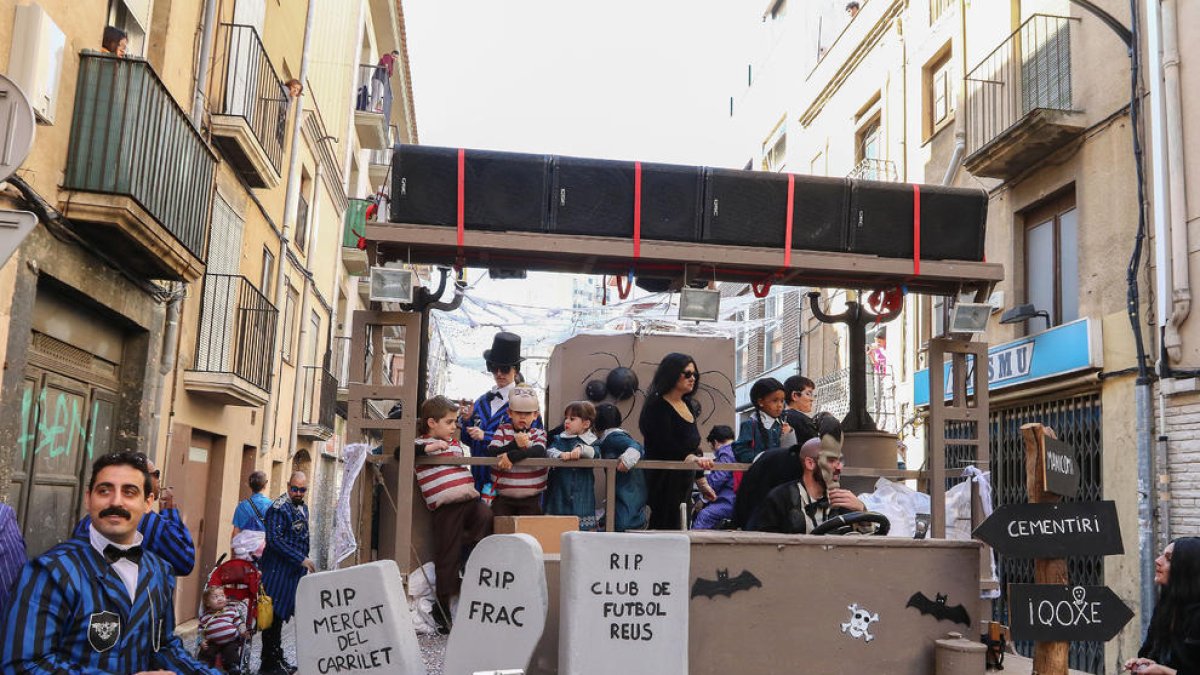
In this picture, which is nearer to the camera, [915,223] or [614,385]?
[915,223]

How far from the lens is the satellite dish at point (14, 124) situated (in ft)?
11.6

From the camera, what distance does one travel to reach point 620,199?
5.48m

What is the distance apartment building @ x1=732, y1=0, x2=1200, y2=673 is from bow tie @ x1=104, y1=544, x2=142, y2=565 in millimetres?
7646

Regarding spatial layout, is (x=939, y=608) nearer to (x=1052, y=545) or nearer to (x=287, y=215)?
(x=1052, y=545)

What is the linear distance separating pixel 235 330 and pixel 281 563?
506cm

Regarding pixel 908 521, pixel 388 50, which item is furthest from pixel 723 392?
pixel 388 50

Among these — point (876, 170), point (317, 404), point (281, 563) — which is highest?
point (876, 170)

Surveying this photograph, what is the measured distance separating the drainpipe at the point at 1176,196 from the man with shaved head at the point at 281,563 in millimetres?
8747

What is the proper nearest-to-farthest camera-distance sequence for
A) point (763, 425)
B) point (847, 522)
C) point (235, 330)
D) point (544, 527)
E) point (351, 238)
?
point (847, 522) → point (544, 527) → point (763, 425) → point (235, 330) → point (351, 238)

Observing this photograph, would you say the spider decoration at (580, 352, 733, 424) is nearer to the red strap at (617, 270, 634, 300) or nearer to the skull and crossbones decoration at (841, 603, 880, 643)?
the red strap at (617, 270, 634, 300)

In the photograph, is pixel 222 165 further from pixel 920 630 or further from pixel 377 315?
pixel 920 630

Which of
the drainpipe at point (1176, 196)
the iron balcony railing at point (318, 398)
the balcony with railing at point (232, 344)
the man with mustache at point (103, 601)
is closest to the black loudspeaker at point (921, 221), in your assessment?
the man with mustache at point (103, 601)

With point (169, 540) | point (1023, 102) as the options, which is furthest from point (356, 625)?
point (1023, 102)

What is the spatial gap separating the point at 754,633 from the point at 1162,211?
9.23m
